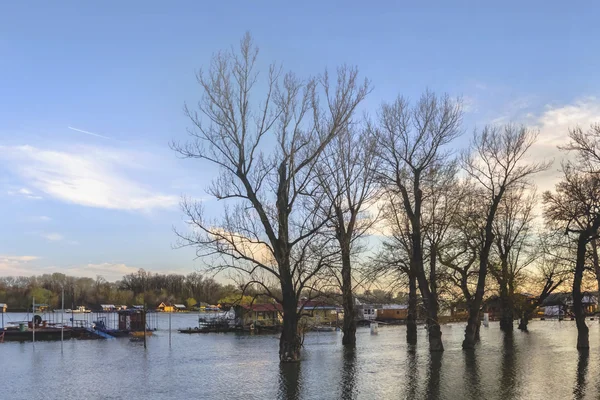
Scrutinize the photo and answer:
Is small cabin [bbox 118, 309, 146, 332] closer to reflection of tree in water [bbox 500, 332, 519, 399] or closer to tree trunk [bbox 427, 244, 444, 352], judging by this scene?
tree trunk [bbox 427, 244, 444, 352]

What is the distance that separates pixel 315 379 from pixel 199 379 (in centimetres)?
→ 511

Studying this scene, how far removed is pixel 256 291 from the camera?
30.8m

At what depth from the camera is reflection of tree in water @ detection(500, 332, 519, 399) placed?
1758cm

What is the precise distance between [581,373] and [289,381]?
38.0 ft

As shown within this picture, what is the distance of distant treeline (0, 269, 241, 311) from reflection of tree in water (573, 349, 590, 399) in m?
131

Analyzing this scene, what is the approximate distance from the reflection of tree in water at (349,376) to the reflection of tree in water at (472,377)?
382 cm

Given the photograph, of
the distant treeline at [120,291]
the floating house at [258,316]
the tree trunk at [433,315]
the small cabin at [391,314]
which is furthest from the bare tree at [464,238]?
the distant treeline at [120,291]

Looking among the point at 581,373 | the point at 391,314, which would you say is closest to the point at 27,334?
the point at 581,373

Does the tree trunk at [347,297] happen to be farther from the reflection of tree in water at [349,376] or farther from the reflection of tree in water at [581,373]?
the reflection of tree in water at [581,373]

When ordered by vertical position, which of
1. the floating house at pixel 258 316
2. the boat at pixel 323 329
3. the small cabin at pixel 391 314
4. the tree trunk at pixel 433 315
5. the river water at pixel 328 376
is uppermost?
the tree trunk at pixel 433 315

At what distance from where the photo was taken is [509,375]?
21.6m

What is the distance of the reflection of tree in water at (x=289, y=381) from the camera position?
1824 cm

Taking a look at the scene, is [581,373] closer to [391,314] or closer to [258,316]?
[258,316]

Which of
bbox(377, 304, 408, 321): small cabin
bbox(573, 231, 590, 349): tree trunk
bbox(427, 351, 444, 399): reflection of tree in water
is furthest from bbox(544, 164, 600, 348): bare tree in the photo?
bbox(377, 304, 408, 321): small cabin
